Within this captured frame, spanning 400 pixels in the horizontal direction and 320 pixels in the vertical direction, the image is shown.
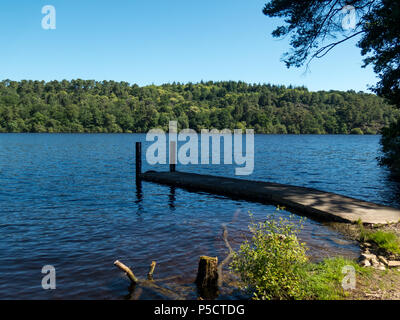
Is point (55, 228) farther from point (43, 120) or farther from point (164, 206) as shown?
point (43, 120)

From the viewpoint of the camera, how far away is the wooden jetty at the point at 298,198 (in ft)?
42.8

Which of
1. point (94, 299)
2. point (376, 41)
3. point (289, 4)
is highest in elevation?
point (289, 4)

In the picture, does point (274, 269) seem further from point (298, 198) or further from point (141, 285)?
point (298, 198)

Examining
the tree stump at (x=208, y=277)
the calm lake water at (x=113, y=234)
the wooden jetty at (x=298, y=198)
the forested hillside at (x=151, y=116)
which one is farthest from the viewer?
the forested hillside at (x=151, y=116)

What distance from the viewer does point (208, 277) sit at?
7895 millimetres

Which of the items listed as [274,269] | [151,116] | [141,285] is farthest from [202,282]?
[151,116]

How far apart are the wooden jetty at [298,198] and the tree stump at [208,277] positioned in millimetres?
7160

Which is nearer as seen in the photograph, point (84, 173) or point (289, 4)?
point (289, 4)

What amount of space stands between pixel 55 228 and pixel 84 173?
19.4m

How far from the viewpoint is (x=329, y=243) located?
11023 millimetres

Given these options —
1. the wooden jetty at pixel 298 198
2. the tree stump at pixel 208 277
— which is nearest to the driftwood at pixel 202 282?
the tree stump at pixel 208 277

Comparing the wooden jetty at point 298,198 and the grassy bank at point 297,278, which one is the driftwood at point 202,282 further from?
the wooden jetty at point 298,198

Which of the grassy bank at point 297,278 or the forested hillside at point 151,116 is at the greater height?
the forested hillside at point 151,116

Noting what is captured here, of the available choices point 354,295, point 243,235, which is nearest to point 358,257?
point 354,295
